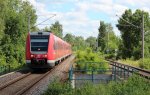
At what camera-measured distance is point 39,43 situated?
35.8 meters

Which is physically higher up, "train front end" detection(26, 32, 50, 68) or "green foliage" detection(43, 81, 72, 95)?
"train front end" detection(26, 32, 50, 68)

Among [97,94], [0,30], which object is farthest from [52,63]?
[97,94]

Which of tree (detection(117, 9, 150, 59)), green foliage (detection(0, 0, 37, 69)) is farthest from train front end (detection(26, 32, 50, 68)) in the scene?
tree (detection(117, 9, 150, 59))

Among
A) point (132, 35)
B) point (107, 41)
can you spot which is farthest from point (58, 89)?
point (107, 41)

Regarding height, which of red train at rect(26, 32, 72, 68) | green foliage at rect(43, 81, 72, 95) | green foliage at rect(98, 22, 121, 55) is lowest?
green foliage at rect(43, 81, 72, 95)

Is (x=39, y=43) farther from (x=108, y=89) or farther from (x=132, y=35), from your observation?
(x=132, y=35)

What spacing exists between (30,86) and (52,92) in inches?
279

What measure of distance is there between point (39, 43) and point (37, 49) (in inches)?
22.5

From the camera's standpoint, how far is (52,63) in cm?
3616

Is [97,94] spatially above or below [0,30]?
below

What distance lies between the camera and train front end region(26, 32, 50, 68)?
35094mm

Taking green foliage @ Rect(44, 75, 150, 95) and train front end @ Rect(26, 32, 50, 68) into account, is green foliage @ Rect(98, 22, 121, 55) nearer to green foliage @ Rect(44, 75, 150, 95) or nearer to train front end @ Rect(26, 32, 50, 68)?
train front end @ Rect(26, 32, 50, 68)

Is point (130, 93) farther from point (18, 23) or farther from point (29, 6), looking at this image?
point (29, 6)

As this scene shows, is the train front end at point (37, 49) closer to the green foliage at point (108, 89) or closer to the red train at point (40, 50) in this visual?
the red train at point (40, 50)
